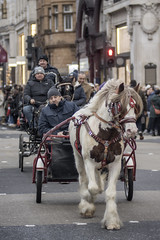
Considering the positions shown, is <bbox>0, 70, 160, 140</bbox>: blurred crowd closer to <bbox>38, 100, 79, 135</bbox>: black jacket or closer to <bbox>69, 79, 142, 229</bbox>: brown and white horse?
<bbox>38, 100, 79, 135</bbox>: black jacket

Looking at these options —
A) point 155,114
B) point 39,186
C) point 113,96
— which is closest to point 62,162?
point 39,186

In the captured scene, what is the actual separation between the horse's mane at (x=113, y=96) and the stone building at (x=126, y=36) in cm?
3050

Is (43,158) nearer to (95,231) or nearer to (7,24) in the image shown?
(95,231)

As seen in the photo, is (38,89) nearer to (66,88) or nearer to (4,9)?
(66,88)

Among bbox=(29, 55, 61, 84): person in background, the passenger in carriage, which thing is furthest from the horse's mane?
bbox=(29, 55, 61, 84): person in background

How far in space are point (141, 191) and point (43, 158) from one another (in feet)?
5.19

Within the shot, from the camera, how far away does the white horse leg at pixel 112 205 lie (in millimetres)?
8508

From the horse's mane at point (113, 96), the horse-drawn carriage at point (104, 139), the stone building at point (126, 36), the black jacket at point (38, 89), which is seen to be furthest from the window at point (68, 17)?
the horse's mane at point (113, 96)

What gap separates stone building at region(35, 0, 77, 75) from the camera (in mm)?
59250

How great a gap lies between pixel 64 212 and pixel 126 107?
1.92m

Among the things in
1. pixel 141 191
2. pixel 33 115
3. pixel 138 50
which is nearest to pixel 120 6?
pixel 138 50

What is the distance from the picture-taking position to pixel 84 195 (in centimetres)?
947

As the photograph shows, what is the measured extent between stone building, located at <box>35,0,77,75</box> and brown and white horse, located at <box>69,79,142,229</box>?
164ft

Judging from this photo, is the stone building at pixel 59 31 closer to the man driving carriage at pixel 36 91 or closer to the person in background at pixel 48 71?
the person in background at pixel 48 71
